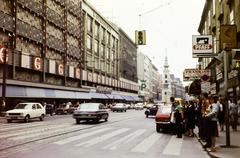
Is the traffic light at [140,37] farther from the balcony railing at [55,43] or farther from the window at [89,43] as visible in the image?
the window at [89,43]

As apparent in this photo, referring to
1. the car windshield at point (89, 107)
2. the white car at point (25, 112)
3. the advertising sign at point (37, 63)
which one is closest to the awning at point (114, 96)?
the advertising sign at point (37, 63)

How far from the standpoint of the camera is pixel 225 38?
13.8 metres

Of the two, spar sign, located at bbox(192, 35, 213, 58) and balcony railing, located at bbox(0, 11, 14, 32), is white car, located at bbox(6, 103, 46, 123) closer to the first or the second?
balcony railing, located at bbox(0, 11, 14, 32)

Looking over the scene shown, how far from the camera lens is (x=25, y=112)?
30.0 m

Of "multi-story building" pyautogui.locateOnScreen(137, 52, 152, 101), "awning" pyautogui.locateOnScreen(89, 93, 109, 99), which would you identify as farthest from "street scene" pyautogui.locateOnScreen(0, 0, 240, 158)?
"multi-story building" pyautogui.locateOnScreen(137, 52, 152, 101)

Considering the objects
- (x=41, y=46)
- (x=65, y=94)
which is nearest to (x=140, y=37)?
(x=41, y=46)

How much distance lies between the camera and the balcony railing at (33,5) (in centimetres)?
4591

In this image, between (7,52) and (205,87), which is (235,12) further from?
(7,52)

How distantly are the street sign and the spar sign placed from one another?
142 inches

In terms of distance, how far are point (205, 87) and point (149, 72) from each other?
478 ft

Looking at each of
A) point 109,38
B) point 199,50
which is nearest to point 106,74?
point 109,38

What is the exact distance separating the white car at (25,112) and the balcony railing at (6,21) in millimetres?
11998

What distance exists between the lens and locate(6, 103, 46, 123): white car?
29.7m

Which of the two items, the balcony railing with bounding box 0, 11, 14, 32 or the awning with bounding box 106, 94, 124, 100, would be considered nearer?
the balcony railing with bounding box 0, 11, 14, 32
